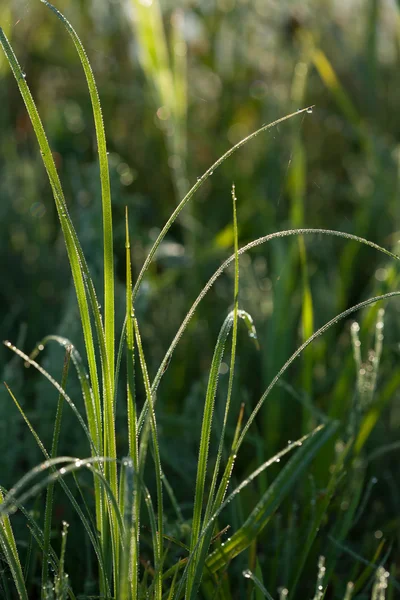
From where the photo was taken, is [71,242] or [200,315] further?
[200,315]

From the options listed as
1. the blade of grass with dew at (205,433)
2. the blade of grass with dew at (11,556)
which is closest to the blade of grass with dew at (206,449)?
the blade of grass with dew at (205,433)

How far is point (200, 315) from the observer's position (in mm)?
1552

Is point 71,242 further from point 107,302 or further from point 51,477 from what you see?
point 51,477

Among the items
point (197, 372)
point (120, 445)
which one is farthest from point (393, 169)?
point (120, 445)

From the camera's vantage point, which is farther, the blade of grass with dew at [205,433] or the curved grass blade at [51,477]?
the blade of grass with dew at [205,433]

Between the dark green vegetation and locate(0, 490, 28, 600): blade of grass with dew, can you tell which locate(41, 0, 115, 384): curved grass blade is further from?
locate(0, 490, 28, 600): blade of grass with dew

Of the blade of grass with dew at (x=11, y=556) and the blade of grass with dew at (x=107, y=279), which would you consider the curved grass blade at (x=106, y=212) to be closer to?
the blade of grass with dew at (x=107, y=279)

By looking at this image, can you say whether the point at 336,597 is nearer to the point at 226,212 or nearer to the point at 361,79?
the point at 226,212

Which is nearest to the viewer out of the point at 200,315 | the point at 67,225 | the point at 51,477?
the point at 51,477

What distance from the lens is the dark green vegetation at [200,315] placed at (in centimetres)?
67

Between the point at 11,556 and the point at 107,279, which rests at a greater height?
the point at 107,279

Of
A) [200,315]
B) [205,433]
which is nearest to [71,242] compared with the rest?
[205,433]

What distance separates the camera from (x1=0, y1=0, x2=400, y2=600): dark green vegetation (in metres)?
0.67

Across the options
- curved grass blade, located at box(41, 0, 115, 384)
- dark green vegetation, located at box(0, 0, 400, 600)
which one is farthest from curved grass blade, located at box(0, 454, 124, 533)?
curved grass blade, located at box(41, 0, 115, 384)
